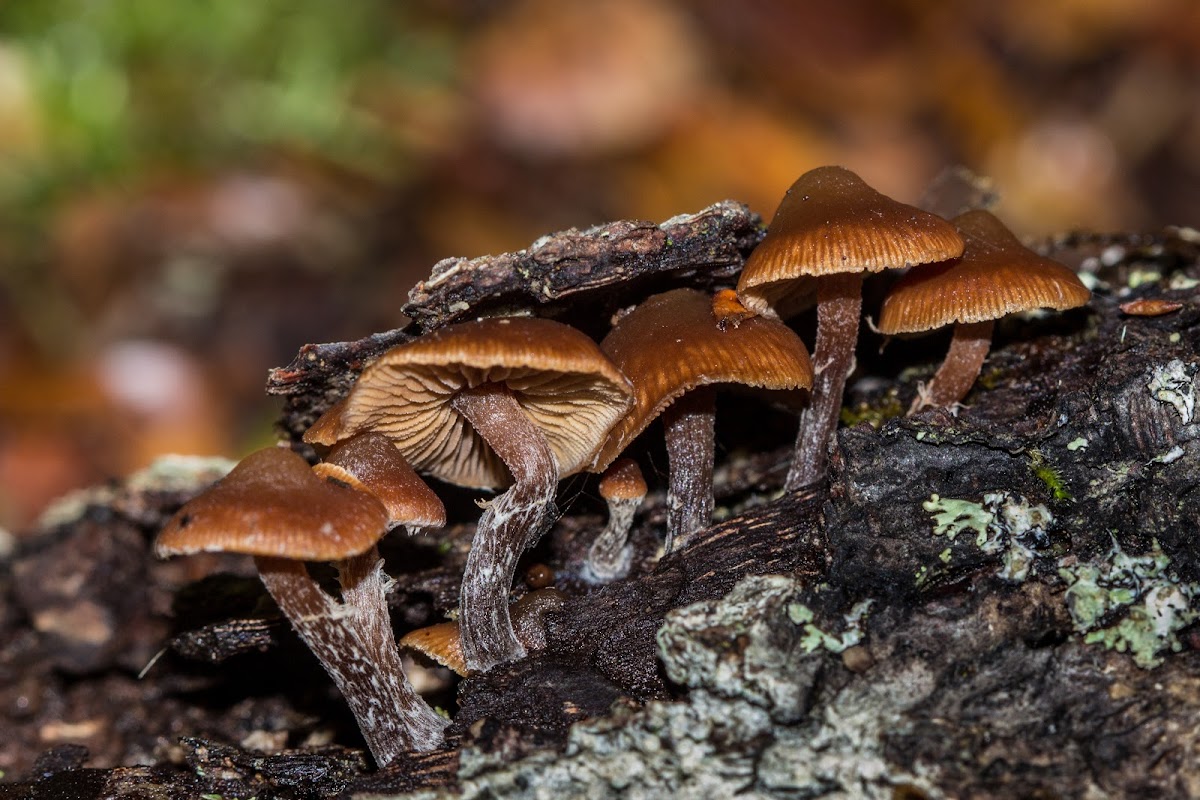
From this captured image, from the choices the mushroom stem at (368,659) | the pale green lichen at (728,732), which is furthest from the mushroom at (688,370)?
the mushroom stem at (368,659)

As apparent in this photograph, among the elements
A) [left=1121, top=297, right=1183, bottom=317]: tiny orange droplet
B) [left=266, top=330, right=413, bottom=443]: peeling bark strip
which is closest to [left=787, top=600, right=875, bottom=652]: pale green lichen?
[left=266, top=330, right=413, bottom=443]: peeling bark strip

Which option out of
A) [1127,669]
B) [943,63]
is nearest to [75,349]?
[1127,669]

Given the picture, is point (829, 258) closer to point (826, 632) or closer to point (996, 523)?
point (996, 523)

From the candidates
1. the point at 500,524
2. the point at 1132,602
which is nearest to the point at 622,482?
the point at 500,524

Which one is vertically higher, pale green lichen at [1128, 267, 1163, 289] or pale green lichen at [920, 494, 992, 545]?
pale green lichen at [1128, 267, 1163, 289]

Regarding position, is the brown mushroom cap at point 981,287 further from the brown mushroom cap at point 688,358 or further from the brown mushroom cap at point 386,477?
the brown mushroom cap at point 386,477

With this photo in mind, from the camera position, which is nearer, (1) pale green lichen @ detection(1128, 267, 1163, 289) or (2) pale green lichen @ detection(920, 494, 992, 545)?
(2) pale green lichen @ detection(920, 494, 992, 545)

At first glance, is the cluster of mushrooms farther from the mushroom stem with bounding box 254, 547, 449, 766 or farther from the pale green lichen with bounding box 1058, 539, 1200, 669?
the pale green lichen with bounding box 1058, 539, 1200, 669
